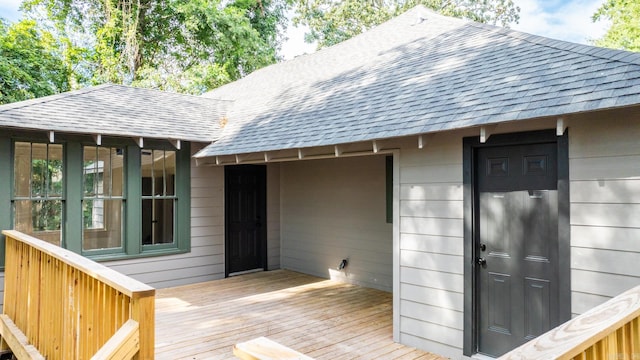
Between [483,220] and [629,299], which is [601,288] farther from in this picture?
[629,299]

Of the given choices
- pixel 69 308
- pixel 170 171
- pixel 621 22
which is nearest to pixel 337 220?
pixel 170 171

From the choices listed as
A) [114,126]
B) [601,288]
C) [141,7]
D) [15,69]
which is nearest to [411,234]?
[601,288]

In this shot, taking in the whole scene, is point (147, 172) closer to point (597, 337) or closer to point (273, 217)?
point (273, 217)

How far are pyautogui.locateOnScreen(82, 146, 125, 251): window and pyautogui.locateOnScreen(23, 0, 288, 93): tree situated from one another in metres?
10.1

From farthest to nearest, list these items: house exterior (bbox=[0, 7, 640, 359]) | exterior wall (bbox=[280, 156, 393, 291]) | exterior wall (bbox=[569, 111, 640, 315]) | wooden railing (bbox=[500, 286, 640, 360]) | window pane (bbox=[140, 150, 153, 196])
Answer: exterior wall (bbox=[280, 156, 393, 291]), window pane (bbox=[140, 150, 153, 196]), house exterior (bbox=[0, 7, 640, 359]), exterior wall (bbox=[569, 111, 640, 315]), wooden railing (bbox=[500, 286, 640, 360])

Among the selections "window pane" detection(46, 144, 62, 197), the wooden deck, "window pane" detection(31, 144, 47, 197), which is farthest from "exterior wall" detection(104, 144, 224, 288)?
"window pane" detection(31, 144, 47, 197)

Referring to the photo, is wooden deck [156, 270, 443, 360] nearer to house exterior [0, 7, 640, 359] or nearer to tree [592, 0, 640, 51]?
house exterior [0, 7, 640, 359]

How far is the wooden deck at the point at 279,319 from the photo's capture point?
14.3 ft

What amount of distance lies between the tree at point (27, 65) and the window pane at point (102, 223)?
977 cm

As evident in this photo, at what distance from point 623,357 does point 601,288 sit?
6.32 ft

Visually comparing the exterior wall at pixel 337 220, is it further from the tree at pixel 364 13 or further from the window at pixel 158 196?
the tree at pixel 364 13

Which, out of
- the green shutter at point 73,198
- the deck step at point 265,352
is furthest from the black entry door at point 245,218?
the deck step at point 265,352

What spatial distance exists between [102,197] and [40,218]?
85 cm

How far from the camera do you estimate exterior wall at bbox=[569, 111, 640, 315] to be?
3125mm
